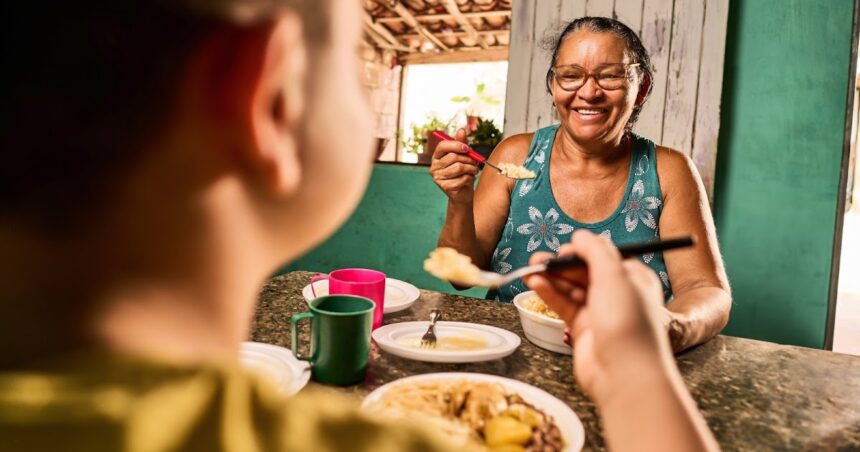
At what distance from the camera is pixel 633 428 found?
719 mm

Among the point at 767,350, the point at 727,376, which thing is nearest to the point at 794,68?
the point at 767,350

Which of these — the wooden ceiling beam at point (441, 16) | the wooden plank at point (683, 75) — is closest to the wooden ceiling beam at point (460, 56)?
the wooden ceiling beam at point (441, 16)

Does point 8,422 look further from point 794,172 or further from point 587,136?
point 794,172

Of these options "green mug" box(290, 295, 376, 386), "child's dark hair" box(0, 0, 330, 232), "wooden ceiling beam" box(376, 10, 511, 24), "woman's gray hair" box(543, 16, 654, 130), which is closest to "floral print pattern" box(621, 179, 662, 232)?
"woman's gray hair" box(543, 16, 654, 130)

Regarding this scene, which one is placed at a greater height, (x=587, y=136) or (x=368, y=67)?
(x=368, y=67)

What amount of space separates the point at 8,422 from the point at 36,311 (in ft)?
0.22

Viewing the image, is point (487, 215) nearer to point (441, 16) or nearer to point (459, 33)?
point (441, 16)

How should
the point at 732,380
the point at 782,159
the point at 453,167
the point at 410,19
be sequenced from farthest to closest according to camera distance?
the point at 410,19 → the point at 782,159 → the point at 453,167 → the point at 732,380

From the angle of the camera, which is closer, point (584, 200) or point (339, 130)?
point (339, 130)

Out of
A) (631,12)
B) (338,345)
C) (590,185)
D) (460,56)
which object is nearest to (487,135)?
(631,12)

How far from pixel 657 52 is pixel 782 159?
0.83 m

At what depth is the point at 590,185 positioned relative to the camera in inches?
92.7

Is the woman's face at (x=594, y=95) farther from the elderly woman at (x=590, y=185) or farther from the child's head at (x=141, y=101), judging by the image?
the child's head at (x=141, y=101)

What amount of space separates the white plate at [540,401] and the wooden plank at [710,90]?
2.28m
